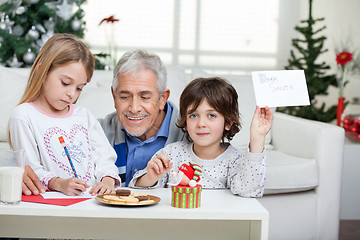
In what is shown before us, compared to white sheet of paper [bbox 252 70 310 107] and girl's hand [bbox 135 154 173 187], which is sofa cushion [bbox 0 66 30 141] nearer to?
girl's hand [bbox 135 154 173 187]

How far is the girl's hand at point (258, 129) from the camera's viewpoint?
149cm

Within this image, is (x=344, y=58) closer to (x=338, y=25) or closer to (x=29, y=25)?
(x=338, y=25)

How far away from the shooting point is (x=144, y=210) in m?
1.22

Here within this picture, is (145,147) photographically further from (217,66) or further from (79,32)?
(217,66)

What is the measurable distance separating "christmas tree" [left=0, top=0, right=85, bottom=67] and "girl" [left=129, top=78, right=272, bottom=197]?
222 centimetres

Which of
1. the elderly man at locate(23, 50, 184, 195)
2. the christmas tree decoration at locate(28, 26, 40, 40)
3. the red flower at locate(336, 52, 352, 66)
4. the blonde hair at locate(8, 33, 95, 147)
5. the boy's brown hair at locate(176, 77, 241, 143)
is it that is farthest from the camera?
the red flower at locate(336, 52, 352, 66)

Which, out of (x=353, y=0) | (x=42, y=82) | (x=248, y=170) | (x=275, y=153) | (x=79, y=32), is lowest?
(x=275, y=153)

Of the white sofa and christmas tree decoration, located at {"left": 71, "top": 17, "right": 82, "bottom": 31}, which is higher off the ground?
christmas tree decoration, located at {"left": 71, "top": 17, "right": 82, "bottom": 31}

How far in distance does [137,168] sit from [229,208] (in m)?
0.73

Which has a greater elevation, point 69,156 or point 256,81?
point 256,81

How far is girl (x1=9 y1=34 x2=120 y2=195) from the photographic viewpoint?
1.53 metres

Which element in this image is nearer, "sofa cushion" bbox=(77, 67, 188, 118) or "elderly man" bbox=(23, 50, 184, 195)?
"elderly man" bbox=(23, 50, 184, 195)

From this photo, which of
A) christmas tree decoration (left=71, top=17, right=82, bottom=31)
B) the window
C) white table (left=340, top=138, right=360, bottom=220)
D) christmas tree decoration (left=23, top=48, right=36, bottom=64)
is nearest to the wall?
the window

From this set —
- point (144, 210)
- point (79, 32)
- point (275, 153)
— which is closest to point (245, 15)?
point (79, 32)
